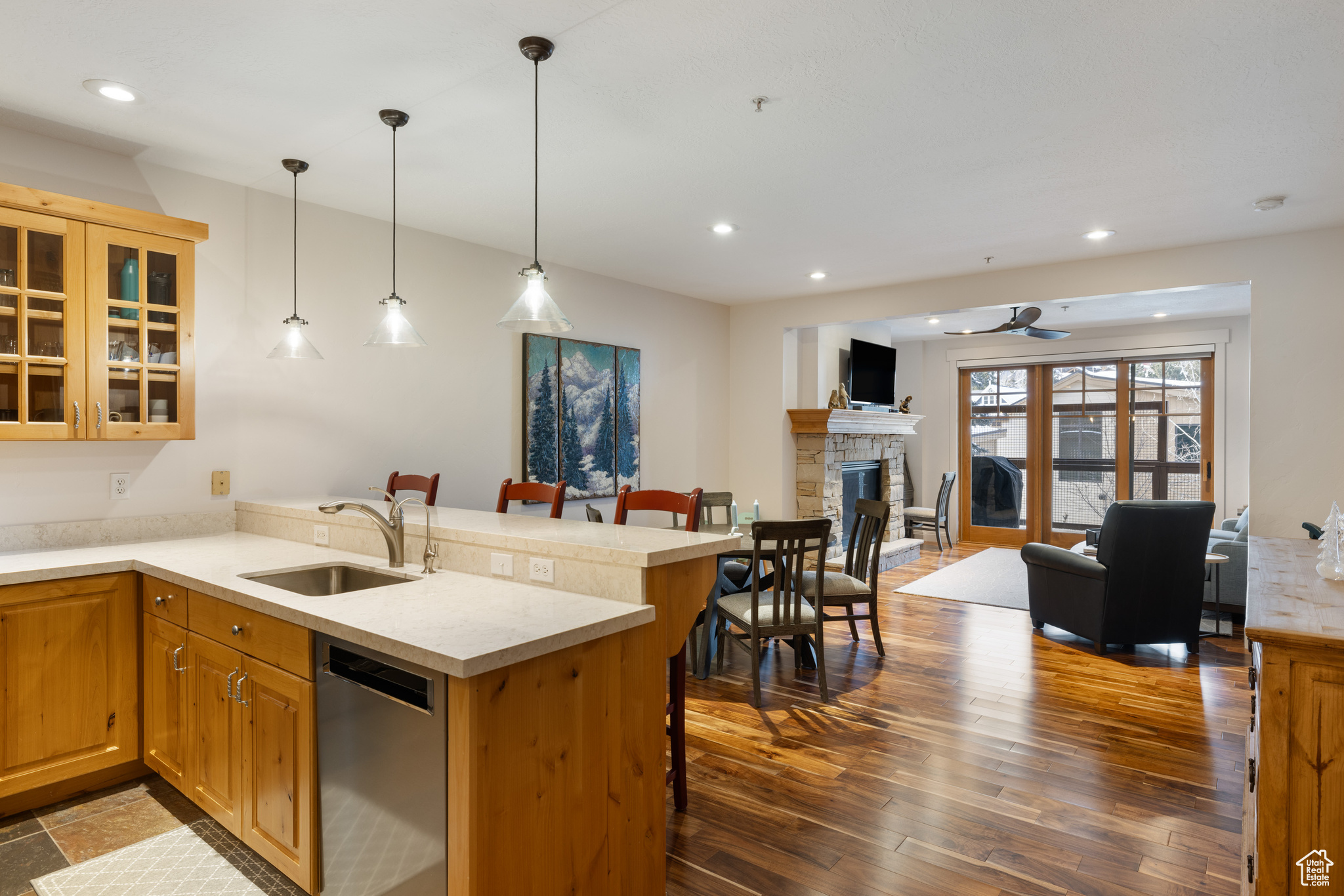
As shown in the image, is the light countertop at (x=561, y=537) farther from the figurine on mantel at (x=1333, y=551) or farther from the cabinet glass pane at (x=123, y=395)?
the figurine on mantel at (x=1333, y=551)

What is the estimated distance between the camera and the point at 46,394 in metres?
2.69

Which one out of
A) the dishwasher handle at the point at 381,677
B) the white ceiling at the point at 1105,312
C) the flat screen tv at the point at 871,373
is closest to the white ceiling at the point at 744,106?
the dishwasher handle at the point at 381,677

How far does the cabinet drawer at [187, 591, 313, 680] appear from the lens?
6.24 feet

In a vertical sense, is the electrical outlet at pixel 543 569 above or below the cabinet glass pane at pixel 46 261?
below

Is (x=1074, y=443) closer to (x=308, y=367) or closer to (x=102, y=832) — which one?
(x=308, y=367)

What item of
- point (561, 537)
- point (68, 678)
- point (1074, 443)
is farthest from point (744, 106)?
point (1074, 443)

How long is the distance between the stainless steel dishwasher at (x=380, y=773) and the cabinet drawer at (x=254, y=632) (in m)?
0.08

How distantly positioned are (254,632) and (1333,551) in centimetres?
344

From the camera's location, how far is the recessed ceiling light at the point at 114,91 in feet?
8.15

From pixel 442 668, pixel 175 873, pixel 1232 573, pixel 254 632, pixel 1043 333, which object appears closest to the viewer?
pixel 442 668

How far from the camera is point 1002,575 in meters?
6.68

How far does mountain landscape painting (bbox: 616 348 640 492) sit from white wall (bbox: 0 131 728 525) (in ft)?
0.98

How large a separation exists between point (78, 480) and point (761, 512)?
488cm

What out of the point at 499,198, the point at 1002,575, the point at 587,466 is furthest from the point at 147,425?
the point at 1002,575
